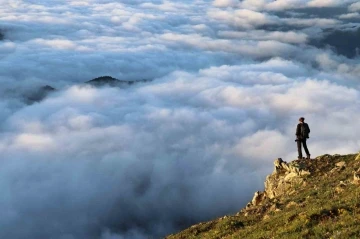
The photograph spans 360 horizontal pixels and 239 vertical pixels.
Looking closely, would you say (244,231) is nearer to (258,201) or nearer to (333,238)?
(333,238)

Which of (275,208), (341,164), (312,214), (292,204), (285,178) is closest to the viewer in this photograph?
(312,214)

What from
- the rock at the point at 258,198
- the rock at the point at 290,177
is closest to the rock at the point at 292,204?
the rock at the point at 290,177

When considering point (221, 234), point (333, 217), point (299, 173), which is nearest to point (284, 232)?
point (333, 217)

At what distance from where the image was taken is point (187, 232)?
83.6ft

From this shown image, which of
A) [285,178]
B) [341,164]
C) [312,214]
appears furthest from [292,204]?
[285,178]

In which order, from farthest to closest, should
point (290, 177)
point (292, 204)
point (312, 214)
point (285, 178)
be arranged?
point (285, 178) → point (290, 177) → point (292, 204) → point (312, 214)

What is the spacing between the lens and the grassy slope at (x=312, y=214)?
15.9 metres

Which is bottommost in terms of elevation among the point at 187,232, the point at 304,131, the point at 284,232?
the point at 187,232

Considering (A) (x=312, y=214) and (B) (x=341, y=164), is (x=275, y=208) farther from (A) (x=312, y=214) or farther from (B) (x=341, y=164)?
(B) (x=341, y=164)

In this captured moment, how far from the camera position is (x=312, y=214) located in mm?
17938

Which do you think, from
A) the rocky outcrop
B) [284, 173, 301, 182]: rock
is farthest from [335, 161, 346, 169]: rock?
[284, 173, 301, 182]: rock

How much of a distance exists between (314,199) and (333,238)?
1015 centimetres

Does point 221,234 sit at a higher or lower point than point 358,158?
lower

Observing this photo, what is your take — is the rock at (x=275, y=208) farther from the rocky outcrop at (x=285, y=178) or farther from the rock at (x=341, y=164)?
the rock at (x=341, y=164)
